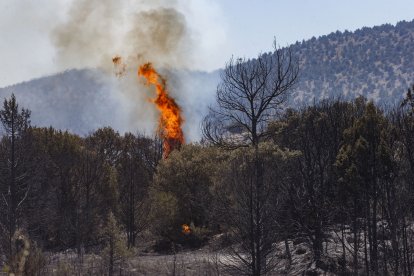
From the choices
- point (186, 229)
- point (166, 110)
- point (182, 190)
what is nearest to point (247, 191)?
point (186, 229)

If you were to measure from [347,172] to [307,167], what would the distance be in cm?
788

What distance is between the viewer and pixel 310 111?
37969 millimetres

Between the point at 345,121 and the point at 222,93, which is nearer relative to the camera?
the point at 222,93

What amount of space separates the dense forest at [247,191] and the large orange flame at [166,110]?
4953 millimetres

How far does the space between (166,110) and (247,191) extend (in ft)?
147

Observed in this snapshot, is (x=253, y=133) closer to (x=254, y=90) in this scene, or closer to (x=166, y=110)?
(x=254, y=90)

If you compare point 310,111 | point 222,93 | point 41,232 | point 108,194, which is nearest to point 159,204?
point 108,194

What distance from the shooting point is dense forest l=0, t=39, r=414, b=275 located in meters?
21.1

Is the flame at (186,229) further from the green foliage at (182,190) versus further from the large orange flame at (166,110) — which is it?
the large orange flame at (166,110)

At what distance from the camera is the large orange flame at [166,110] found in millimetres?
63531

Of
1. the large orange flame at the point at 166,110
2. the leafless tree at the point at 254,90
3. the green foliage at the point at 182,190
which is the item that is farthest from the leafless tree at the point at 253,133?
the large orange flame at the point at 166,110

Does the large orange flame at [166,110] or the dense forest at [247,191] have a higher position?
the large orange flame at [166,110]

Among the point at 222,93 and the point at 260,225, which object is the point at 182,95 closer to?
the point at 222,93

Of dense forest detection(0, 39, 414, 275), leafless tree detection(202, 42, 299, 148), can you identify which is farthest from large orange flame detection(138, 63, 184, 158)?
leafless tree detection(202, 42, 299, 148)
